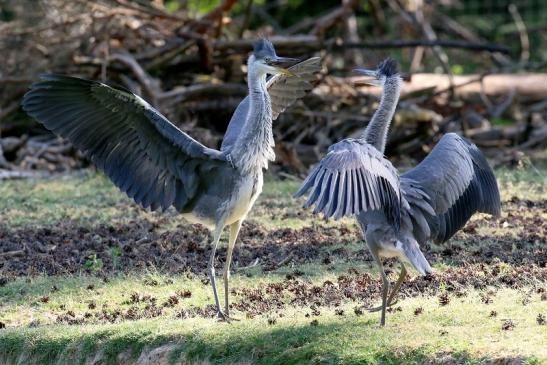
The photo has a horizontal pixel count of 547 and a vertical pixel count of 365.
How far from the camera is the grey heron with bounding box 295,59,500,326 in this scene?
550 centimetres

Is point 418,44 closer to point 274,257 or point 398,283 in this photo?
point 274,257

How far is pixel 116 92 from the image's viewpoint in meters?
6.50

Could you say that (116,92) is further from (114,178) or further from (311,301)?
(311,301)

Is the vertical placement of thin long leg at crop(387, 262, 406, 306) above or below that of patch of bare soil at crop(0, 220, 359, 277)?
above

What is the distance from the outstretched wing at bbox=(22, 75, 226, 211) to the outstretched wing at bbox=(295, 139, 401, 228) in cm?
128

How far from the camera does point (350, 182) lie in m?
5.50

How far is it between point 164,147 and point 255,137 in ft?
1.97

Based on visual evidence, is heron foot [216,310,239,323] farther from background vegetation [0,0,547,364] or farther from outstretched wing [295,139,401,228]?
outstretched wing [295,139,401,228]

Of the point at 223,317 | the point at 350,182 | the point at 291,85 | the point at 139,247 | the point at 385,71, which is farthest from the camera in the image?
the point at 139,247

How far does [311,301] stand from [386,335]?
1.33m

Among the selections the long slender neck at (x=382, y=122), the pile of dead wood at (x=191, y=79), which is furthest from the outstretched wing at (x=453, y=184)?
the pile of dead wood at (x=191, y=79)

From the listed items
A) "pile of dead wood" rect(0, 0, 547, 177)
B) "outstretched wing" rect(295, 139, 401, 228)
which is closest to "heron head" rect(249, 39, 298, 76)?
"outstretched wing" rect(295, 139, 401, 228)

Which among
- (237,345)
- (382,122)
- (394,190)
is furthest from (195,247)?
(394,190)

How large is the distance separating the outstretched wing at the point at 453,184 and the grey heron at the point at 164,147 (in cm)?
106
